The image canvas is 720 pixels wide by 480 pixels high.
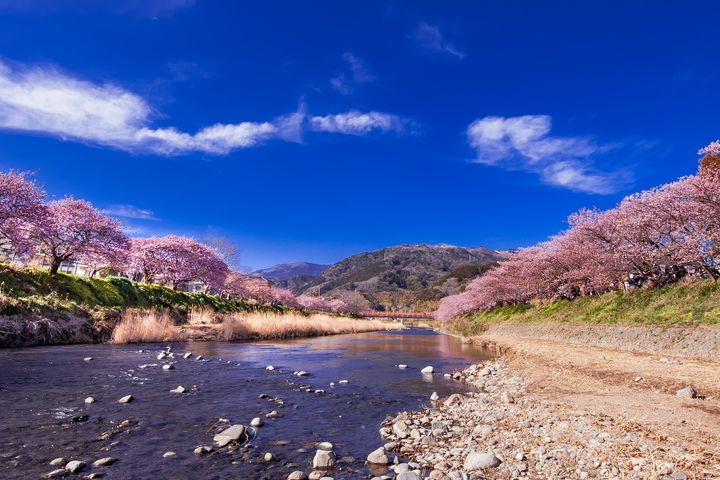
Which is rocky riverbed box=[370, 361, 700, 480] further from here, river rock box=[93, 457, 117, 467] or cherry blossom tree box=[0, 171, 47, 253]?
cherry blossom tree box=[0, 171, 47, 253]

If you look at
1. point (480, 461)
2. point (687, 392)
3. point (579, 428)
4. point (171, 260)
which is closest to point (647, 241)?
point (687, 392)


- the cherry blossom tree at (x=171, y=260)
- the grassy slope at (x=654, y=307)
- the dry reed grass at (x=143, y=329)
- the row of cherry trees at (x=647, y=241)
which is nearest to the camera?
the grassy slope at (x=654, y=307)

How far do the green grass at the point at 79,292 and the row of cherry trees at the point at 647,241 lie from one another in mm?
39325

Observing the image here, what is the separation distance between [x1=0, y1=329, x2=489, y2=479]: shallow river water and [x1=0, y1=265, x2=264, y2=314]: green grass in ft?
34.3

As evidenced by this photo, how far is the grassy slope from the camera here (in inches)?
798

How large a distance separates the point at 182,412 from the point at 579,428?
30.2 feet

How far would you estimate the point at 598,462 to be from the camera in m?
6.35

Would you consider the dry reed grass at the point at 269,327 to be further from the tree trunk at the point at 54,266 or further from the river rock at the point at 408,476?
the river rock at the point at 408,476

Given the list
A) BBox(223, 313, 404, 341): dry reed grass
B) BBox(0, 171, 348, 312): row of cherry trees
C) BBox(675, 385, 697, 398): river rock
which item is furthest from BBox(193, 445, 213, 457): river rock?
BBox(0, 171, 348, 312): row of cherry trees

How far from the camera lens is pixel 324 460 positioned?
7.11 m

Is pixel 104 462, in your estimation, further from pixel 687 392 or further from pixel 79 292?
pixel 79 292

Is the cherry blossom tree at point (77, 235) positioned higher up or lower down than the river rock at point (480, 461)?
higher up

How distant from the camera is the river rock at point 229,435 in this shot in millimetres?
7946

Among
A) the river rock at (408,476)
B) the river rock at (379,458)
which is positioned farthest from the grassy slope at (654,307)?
the river rock at (408,476)
